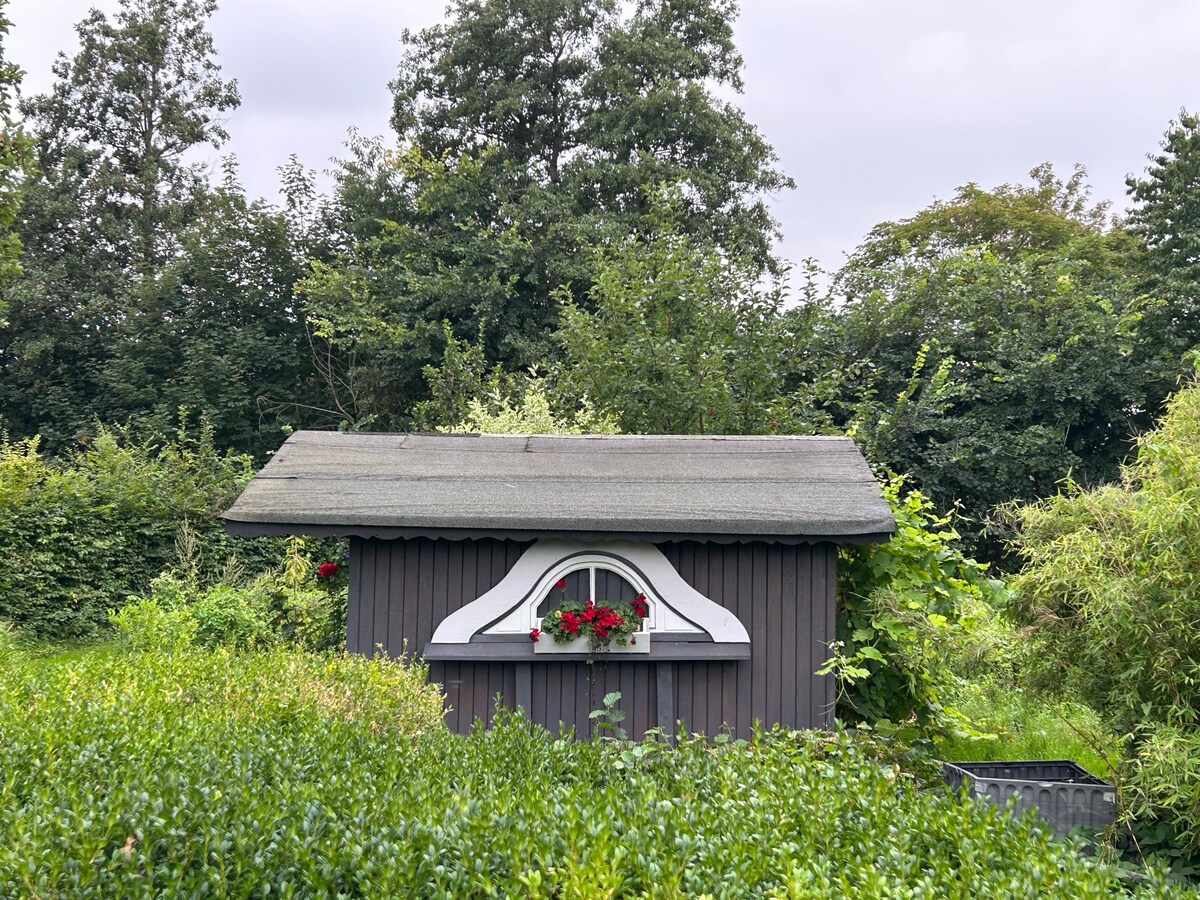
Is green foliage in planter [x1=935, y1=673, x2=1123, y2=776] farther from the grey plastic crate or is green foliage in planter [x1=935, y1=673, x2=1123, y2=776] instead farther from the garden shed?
the garden shed

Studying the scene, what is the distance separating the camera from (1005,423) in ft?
52.7

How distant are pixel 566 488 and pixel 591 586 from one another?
73 centimetres

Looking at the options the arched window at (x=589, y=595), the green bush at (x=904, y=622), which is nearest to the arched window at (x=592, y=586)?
the arched window at (x=589, y=595)

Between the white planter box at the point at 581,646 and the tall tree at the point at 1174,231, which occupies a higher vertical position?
the tall tree at the point at 1174,231

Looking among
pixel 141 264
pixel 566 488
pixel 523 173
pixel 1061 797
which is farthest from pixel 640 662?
pixel 141 264

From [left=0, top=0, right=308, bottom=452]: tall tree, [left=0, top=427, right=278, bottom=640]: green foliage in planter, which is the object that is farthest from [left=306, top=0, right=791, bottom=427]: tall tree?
[left=0, top=427, right=278, bottom=640]: green foliage in planter

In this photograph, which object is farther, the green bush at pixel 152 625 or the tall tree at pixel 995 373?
the tall tree at pixel 995 373

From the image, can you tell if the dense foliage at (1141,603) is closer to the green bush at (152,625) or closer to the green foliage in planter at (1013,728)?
the green foliage in planter at (1013,728)

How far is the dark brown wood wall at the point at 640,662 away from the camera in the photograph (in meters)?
6.20

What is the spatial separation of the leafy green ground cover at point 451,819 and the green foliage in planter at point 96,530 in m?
10.0

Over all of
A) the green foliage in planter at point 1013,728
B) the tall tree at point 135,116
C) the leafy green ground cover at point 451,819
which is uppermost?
the tall tree at point 135,116

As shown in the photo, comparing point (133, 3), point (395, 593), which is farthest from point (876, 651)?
point (133, 3)

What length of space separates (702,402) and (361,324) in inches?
345

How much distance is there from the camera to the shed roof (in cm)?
591
